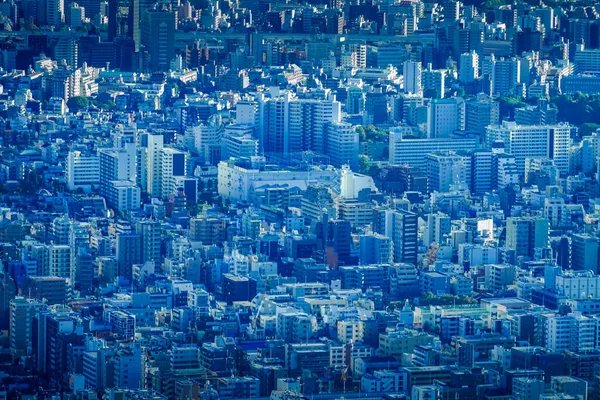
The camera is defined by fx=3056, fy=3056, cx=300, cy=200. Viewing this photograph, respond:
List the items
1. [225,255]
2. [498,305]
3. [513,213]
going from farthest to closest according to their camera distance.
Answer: [513,213]
[225,255]
[498,305]

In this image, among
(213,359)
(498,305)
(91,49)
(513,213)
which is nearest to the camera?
(213,359)

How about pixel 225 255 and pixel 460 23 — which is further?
pixel 460 23

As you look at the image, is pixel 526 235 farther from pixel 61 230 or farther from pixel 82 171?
pixel 82 171

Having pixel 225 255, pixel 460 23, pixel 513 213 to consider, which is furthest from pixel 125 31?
pixel 225 255

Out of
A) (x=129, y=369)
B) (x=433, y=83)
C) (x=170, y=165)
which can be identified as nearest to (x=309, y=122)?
(x=170, y=165)

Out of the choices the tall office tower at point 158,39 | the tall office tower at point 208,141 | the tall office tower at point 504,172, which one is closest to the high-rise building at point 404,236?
the tall office tower at point 504,172

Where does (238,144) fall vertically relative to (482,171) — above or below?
above

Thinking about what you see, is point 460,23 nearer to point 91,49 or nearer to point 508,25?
point 508,25
